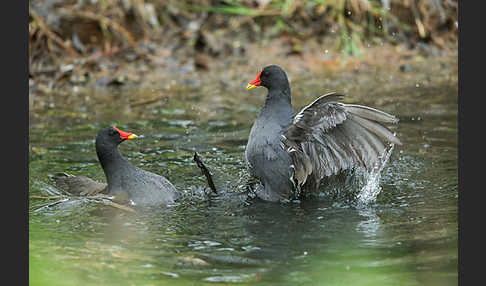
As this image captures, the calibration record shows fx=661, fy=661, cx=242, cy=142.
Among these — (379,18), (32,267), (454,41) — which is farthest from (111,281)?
(454,41)

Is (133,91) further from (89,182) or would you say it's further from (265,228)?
(265,228)

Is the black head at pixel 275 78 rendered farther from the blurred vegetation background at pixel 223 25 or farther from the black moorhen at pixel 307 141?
the blurred vegetation background at pixel 223 25

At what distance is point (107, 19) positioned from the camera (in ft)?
33.8

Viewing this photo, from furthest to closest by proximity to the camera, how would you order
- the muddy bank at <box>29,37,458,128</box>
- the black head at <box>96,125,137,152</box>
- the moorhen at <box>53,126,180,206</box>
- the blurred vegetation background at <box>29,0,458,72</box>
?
the blurred vegetation background at <box>29,0,458,72</box>
the muddy bank at <box>29,37,458,128</box>
the black head at <box>96,125,137,152</box>
the moorhen at <box>53,126,180,206</box>

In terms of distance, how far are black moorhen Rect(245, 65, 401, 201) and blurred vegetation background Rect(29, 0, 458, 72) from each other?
5.10 meters

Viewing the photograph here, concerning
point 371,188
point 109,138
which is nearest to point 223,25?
point 109,138

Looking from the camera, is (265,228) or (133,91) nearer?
(265,228)

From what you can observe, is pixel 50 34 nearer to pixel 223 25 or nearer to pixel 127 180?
pixel 223 25

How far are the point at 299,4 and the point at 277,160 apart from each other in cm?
621

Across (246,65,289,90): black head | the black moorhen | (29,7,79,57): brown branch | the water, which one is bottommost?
the water

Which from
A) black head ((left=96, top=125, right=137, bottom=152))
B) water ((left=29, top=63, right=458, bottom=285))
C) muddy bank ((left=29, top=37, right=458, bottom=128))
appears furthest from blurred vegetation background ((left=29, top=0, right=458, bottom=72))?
black head ((left=96, top=125, right=137, bottom=152))

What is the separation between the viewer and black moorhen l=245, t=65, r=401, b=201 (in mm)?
4949

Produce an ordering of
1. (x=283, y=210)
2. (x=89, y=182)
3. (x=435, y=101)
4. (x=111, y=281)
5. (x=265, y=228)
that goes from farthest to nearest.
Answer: (x=435, y=101) → (x=89, y=182) → (x=283, y=210) → (x=265, y=228) → (x=111, y=281)

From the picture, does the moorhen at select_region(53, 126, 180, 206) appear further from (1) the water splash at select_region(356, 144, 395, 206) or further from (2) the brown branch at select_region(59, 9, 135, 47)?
(2) the brown branch at select_region(59, 9, 135, 47)
